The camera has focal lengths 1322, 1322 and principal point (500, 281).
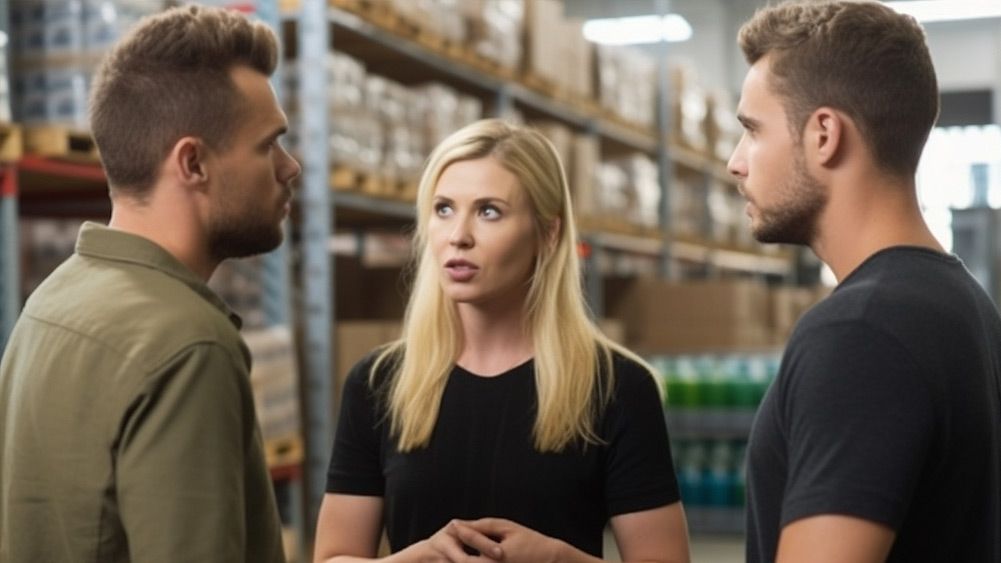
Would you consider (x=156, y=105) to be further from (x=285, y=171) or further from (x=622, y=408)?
(x=622, y=408)

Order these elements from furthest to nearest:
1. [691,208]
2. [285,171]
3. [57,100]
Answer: [691,208], [57,100], [285,171]

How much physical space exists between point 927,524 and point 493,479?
1.06m

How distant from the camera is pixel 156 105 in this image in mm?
2119

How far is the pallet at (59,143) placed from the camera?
4547 millimetres

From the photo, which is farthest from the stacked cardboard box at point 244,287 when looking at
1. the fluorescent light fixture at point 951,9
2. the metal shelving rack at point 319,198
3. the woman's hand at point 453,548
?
the fluorescent light fixture at point 951,9

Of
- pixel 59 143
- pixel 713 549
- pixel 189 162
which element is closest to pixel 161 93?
pixel 189 162

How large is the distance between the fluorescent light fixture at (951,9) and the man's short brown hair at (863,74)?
18.4 metres

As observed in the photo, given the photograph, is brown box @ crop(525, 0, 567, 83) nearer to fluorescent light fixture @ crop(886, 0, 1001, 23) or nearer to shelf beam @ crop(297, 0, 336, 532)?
shelf beam @ crop(297, 0, 336, 532)

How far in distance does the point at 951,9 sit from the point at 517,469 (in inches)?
742

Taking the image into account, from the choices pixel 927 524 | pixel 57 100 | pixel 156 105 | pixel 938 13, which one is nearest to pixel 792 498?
pixel 927 524

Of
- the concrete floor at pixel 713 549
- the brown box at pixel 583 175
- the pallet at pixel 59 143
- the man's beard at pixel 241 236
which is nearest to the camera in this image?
the man's beard at pixel 241 236

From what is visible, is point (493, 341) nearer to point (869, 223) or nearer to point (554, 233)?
point (554, 233)

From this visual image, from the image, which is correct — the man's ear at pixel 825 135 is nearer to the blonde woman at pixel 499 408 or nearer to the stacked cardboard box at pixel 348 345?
the blonde woman at pixel 499 408

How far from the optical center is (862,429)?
5.90ft
